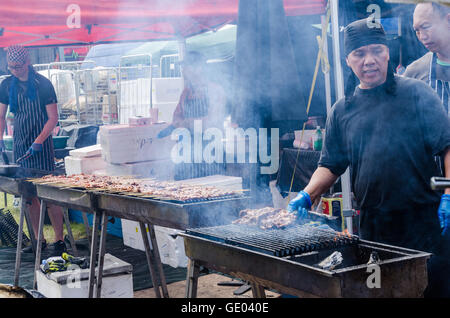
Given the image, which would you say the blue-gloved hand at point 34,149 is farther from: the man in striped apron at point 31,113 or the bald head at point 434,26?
the bald head at point 434,26

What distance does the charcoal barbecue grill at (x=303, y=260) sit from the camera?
201 centimetres

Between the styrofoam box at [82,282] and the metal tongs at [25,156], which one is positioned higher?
the metal tongs at [25,156]

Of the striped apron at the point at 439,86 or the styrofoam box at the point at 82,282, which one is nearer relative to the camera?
the striped apron at the point at 439,86

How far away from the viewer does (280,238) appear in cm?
253

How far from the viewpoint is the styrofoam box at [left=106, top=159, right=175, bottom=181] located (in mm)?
6109

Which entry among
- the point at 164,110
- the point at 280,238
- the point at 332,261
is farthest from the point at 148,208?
the point at 164,110

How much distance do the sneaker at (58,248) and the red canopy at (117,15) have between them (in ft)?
10.0

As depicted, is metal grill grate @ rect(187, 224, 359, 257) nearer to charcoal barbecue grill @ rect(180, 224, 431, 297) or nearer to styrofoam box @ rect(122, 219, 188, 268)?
charcoal barbecue grill @ rect(180, 224, 431, 297)

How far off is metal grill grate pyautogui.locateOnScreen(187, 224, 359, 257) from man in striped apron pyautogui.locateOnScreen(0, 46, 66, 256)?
12.3 feet

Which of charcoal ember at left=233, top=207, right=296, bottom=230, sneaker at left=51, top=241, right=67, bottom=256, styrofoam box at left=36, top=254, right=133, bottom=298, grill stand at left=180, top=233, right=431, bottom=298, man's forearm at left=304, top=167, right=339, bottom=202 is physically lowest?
sneaker at left=51, top=241, right=67, bottom=256

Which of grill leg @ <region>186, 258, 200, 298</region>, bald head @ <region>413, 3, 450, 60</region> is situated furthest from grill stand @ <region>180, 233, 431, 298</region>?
bald head @ <region>413, 3, 450, 60</region>

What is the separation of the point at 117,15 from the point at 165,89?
6.82ft

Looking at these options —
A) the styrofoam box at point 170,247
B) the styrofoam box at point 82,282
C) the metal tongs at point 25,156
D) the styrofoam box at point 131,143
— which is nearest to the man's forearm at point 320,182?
the styrofoam box at point 82,282

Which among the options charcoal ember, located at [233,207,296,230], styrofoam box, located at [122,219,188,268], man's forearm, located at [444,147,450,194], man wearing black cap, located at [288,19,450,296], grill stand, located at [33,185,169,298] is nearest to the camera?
man's forearm, located at [444,147,450,194]
